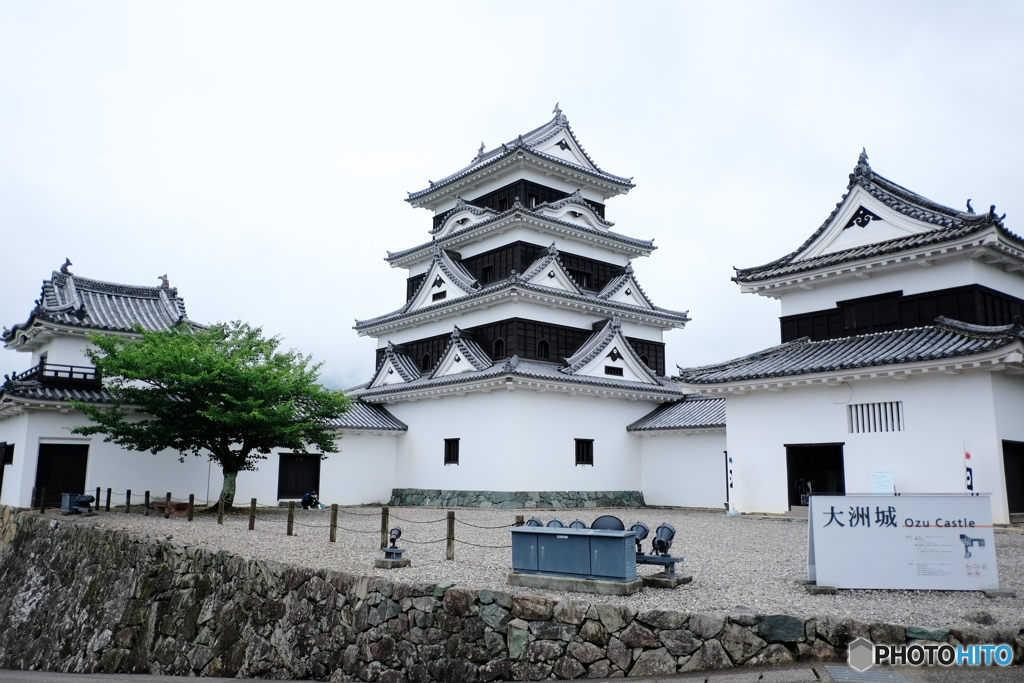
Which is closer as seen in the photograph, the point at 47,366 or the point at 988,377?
the point at 988,377

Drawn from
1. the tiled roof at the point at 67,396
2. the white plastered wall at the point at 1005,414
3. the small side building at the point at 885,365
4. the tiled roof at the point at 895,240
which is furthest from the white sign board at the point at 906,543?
the tiled roof at the point at 67,396

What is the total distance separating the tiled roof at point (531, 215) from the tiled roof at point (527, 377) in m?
6.46

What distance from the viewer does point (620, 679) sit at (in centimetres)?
838

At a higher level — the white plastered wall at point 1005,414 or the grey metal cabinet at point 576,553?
the white plastered wall at point 1005,414

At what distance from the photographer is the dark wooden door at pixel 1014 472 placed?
18.0 metres

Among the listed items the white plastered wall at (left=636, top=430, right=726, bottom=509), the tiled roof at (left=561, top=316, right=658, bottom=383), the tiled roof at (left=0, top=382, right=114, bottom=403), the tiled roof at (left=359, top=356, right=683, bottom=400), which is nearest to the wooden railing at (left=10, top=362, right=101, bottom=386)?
the tiled roof at (left=0, top=382, right=114, bottom=403)

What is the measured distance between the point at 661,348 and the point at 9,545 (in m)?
26.4

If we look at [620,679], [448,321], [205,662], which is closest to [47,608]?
[205,662]

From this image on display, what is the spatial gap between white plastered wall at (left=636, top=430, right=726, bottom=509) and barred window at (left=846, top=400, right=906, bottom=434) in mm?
6517

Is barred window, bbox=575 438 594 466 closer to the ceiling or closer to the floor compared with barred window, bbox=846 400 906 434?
closer to the floor

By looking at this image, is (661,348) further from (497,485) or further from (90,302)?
(90,302)

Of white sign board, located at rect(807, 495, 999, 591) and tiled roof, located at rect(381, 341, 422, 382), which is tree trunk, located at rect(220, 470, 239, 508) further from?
white sign board, located at rect(807, 495, 999, 591)

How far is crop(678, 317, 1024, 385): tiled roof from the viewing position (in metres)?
17.7

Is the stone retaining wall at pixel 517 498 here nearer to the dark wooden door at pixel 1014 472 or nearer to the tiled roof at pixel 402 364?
the tiled roof at pixel 402 364
